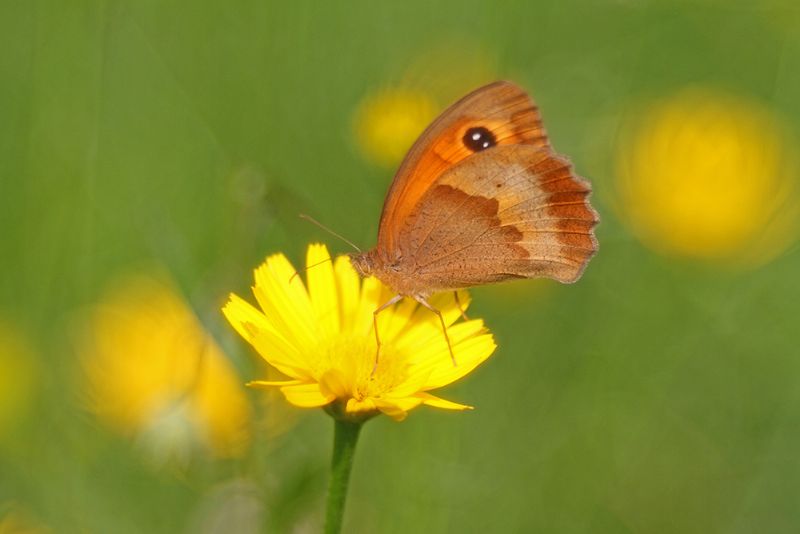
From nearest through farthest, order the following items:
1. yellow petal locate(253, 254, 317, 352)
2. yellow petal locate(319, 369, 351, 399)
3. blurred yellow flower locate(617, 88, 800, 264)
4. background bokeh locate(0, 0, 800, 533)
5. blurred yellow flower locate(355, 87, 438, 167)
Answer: yellow petal locate(319, 369, 351, 399) → yellow petal locate(253, 254, 317, 352) → background bokeh locate(0, 0, 800, 533) → blurred yellow flower locate(355, 87, 438, 167) → blurred yellow flower locate(617, 88, 800, 264)

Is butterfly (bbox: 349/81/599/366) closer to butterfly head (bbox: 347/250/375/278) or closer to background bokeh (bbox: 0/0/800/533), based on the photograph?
butterfly head (bbox: 347/250/375/278)

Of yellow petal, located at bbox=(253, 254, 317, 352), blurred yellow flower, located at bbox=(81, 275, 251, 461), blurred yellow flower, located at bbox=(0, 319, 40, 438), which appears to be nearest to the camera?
yellow petal, located at bbox=(253, 254, 317, 352)

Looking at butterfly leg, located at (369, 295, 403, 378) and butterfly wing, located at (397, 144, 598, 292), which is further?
butterfly wing, located at (397, 144, 598, 292)

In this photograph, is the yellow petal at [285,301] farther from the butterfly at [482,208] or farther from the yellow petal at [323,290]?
the butterfly at [482,208]

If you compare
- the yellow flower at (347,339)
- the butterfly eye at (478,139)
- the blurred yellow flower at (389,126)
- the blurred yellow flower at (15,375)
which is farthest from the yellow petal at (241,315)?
the blurred yellow flower at (15,375)

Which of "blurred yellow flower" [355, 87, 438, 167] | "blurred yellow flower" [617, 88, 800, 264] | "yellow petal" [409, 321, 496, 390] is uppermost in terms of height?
"blurred yellow flower" [617, 88, 800, 264]

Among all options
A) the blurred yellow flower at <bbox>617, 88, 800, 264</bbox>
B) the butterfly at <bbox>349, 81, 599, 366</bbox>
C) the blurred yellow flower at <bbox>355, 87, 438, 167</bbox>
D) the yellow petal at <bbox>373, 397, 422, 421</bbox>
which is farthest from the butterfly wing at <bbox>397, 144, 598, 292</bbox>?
the blurred yellow flower at <bbox>617, 88, 800, 264</bbox>

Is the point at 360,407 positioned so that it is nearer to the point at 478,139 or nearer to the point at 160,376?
the point at 478,139

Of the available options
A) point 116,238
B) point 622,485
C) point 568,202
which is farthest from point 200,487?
point 116,238
